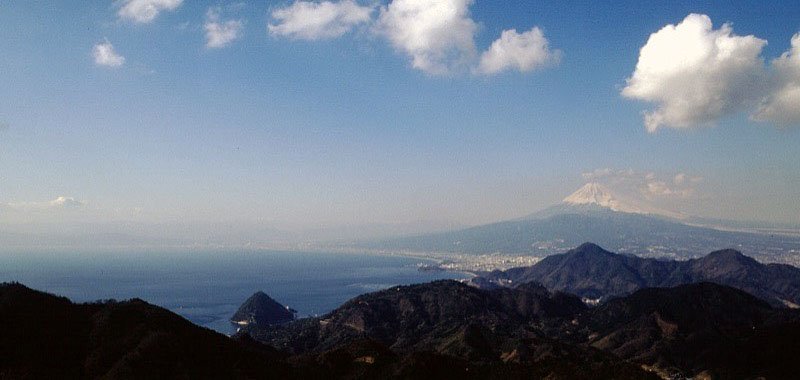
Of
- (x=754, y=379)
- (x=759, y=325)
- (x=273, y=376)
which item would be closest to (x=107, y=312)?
(x=273, y=376)

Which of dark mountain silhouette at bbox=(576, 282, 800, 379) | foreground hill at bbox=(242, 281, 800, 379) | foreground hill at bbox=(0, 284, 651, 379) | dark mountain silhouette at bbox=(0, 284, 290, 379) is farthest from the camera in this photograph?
dark mountain silhouette at bbox=(576, 282, 800, 379)

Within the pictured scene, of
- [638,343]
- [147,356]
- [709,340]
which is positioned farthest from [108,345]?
[709,340]

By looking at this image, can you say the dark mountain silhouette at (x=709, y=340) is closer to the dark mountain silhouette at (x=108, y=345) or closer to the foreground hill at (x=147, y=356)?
the foreground hill at (x=147, y=356)

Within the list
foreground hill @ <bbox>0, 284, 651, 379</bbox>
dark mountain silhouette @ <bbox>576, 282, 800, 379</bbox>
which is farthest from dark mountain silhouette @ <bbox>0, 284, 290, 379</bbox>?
dark mountain silhouette @ <bbox>576, 282, 800, 379</bbox>

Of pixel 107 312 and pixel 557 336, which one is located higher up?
pixel 107 312

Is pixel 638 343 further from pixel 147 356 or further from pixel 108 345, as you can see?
pixel 108 345

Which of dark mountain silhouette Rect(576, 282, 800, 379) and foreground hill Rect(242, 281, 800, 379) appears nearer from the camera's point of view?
foreground hill Rect(242, 281, 800, 379)

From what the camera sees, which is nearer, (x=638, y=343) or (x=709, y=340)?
(x=709, y=340)

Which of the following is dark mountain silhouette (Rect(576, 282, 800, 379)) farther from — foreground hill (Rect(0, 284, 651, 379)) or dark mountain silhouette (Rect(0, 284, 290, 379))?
dark mountain silhouette (Rect(0, 284, 290, 379))

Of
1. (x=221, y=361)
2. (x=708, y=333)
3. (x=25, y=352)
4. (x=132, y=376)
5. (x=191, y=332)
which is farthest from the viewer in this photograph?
(x=708, y=333)

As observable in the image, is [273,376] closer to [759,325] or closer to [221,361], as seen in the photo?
[221,361]

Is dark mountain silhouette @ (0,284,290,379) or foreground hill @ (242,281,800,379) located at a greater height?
dark mountain silhouette @ (0,284,290,379)
